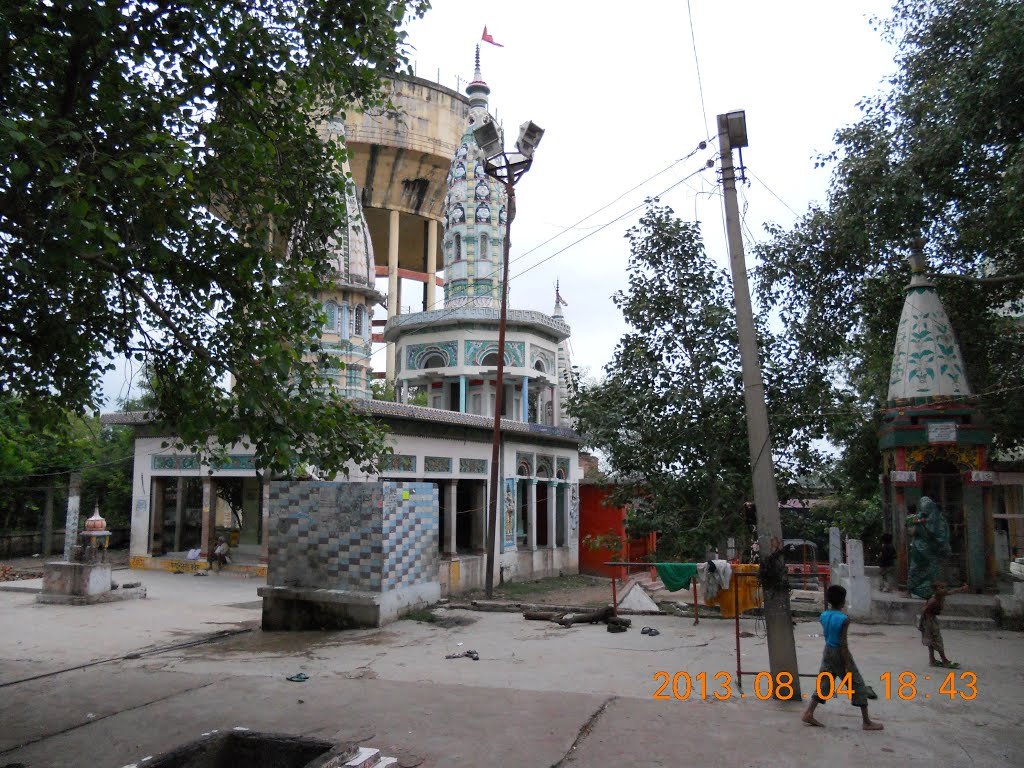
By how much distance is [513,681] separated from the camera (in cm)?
826

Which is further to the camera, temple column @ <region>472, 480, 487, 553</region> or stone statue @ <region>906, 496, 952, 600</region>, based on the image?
temple column @ <region>472, 480, 487, 553</region>

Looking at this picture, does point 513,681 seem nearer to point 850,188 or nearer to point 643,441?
point 643,441

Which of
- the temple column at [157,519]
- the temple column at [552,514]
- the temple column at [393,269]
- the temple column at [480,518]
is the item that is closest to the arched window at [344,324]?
the temple column at [480,518]

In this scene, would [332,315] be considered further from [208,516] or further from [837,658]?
[837,658]

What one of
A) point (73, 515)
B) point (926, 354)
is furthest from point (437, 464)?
point (926, 354)

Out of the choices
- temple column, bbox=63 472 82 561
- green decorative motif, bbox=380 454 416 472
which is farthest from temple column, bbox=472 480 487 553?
temple column, bbox=63 472 82 561

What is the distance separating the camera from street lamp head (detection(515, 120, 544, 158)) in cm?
1675

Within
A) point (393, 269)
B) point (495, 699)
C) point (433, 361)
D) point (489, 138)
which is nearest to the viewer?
point (495, 699)

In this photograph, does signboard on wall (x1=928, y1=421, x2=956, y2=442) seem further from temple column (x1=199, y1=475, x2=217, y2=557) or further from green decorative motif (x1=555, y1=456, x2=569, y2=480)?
temple column (x1=199, y1=475, x2=217, y2=557)

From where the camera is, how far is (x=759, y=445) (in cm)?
728

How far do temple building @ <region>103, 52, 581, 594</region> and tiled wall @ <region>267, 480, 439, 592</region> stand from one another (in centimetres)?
568

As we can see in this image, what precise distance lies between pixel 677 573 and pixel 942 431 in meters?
4.67

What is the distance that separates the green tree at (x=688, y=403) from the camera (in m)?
13.3

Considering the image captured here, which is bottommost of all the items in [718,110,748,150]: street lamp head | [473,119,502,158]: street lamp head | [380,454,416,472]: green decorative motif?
[380,454,416,472]: green decorative motif
